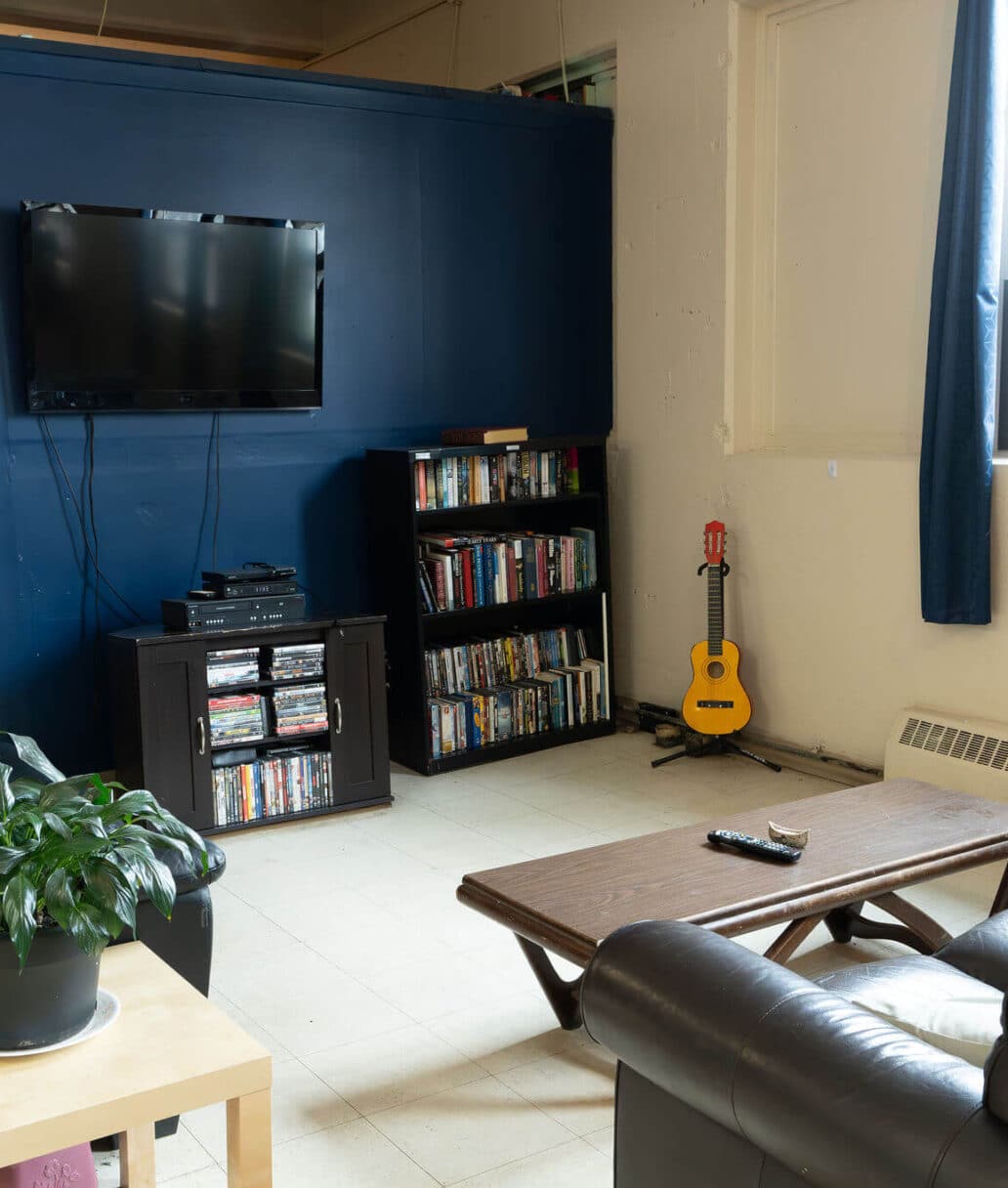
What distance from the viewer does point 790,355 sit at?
16.4ft

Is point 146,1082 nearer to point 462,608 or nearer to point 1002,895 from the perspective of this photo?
point 1002,895

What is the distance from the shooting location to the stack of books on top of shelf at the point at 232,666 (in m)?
4.30

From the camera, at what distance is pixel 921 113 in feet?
14.5

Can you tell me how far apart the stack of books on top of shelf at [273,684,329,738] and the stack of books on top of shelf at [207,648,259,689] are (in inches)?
4.7

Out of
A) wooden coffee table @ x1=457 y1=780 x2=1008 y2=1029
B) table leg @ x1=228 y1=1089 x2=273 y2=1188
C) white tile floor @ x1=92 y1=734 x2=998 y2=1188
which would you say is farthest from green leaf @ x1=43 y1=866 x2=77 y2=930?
wooden coffee table @ x1=457 y1=780 x2=1008 y2=1029

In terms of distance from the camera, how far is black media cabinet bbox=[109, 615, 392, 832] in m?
4.18

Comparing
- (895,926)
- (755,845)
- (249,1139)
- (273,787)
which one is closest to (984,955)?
(755,845)

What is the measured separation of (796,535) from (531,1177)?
2992mm

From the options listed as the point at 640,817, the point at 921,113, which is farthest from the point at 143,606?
the point at 921,113

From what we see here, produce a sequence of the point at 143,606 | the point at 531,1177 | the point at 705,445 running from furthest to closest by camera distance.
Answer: the point at 705,445, the point at 143,606, the point at 531,1177

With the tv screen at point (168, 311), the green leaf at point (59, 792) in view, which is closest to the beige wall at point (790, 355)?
the tv screen at point (168, 311)

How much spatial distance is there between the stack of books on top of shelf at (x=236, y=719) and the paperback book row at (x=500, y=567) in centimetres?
83

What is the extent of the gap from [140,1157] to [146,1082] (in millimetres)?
465

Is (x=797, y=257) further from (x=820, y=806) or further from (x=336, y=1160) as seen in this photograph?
(x=336, y=1160)
